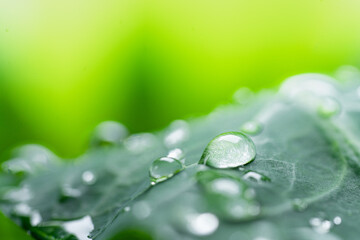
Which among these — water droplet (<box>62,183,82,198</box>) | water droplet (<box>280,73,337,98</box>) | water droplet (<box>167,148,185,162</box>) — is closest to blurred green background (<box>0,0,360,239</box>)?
water droplet (<box>280,73,337,98</box>)

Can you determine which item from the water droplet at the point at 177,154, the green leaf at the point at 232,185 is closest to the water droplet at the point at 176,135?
the green leaf at the point at 232,185

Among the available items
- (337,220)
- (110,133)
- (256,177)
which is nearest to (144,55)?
(110,133)

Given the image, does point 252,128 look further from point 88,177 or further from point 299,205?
point 88,177

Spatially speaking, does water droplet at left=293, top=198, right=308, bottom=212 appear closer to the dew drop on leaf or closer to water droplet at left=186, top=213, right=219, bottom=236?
water droplet at left=186, top=213, right=219, bottom=236

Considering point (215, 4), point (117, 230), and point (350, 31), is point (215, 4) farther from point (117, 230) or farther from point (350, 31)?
point (117, 230)

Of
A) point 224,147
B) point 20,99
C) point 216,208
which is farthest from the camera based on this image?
point 20,99

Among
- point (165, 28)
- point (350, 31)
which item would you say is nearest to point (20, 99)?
point (165, 28)
